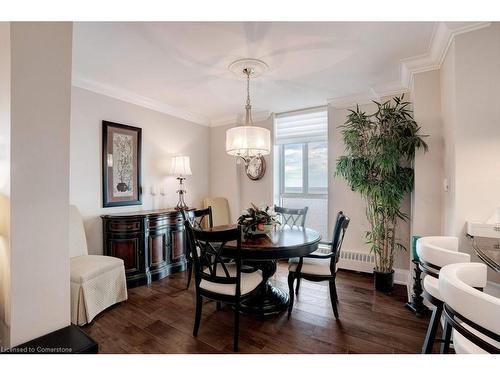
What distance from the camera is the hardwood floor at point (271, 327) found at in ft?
6.21

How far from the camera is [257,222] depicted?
250cm

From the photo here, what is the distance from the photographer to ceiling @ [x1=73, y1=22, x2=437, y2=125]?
6.63ft

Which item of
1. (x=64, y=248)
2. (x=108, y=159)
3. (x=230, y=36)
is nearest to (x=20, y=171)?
(x=64, y=248)

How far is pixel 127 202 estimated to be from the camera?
3436mm

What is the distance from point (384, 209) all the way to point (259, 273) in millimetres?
1821

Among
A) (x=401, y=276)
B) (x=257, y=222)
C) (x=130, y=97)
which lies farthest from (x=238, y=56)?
(x=401, y=276)

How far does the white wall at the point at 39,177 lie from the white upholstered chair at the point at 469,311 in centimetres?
169

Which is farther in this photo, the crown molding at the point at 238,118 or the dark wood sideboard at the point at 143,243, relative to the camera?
the crown molding at the point at 238,118

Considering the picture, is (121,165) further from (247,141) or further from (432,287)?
(432,287)

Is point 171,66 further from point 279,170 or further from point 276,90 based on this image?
point 279,170

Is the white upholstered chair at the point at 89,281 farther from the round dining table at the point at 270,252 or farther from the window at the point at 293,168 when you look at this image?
the window at the point at 293,168

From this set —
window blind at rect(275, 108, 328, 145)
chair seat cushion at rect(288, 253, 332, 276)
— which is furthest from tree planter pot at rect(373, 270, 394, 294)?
window blind at rect(275, 108, 328, 145)

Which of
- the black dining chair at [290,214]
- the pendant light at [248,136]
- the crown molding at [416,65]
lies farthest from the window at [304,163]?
the pendant light at [248,136]

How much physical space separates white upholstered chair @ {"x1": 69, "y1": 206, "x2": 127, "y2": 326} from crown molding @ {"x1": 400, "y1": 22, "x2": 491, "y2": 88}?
3871 millimetres
